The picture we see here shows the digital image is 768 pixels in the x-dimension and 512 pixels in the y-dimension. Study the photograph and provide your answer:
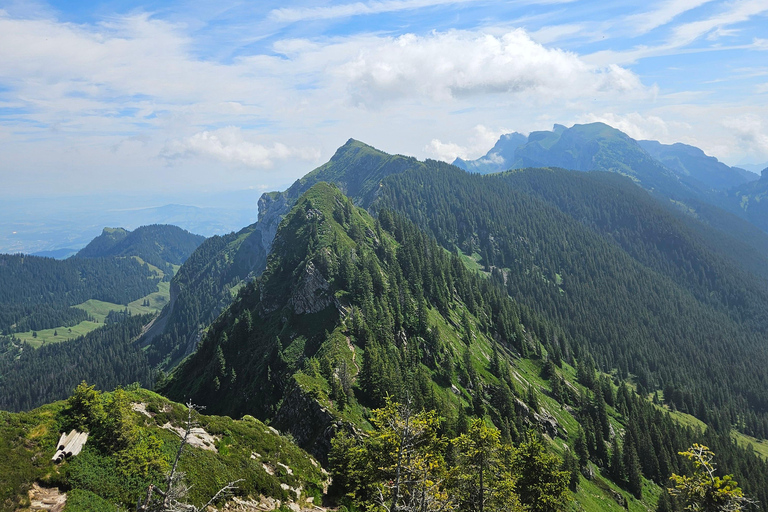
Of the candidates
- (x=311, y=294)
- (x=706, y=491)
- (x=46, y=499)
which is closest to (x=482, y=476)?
(x=706, y=491)

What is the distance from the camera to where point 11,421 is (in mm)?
33531

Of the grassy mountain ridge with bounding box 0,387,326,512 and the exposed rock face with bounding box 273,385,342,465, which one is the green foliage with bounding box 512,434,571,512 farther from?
the exposed rock face with bounding box 273,385,342,465

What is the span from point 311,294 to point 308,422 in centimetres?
5456

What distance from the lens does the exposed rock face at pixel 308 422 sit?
72875 millimetres

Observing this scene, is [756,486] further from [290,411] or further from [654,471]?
[290,411]

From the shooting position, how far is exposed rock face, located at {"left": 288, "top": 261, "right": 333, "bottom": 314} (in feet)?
410

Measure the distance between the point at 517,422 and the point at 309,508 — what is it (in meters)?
86.6

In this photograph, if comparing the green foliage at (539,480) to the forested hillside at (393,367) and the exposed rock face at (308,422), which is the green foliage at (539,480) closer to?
the forested hillside at (393,367)

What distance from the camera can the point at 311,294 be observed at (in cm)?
12731

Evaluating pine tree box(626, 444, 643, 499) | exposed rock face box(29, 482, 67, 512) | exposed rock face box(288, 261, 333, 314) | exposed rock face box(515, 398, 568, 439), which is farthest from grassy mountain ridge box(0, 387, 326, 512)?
pine tree box(626, 444, 643, 499)

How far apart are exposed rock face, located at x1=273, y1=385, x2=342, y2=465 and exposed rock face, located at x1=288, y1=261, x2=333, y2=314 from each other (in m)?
43.0

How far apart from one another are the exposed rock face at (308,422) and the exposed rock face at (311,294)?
43.0m

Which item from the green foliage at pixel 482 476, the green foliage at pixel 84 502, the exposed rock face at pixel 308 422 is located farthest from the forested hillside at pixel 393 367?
the green foliage at pixel 84 502

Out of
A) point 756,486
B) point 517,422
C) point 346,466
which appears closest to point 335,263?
point 517,422
